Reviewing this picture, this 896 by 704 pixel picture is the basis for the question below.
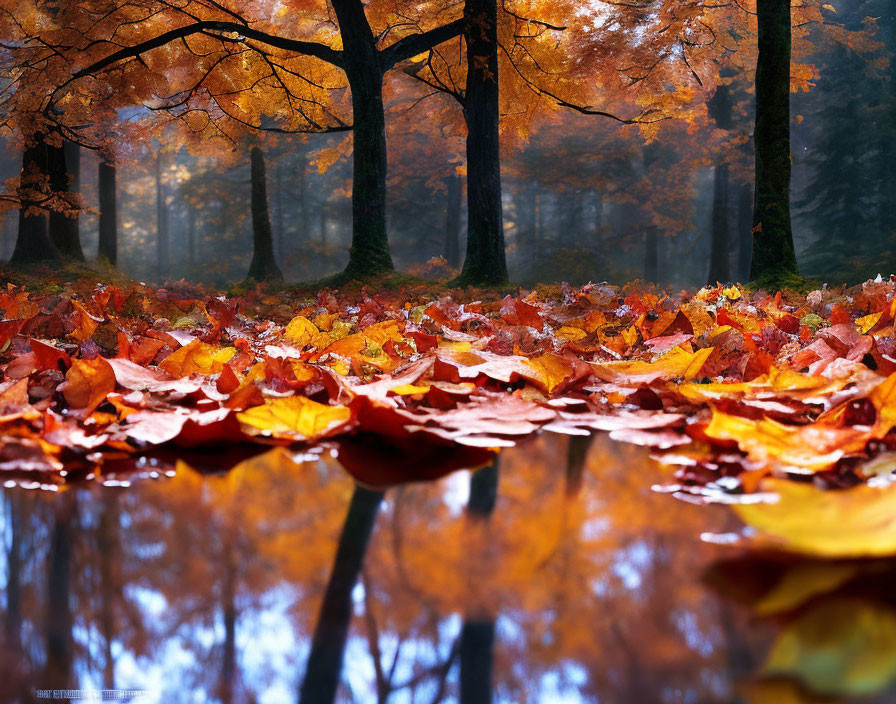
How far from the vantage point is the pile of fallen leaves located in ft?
3.04

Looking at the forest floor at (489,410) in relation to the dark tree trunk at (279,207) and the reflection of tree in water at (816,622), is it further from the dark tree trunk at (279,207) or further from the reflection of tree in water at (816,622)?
the dark tree trunk at (279,207)

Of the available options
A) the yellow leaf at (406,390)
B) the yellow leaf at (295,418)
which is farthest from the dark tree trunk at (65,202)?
the yellow leaf at (295,418)

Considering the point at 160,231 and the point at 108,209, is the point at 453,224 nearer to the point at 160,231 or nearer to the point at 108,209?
the point at 108,209

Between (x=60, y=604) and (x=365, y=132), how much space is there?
848 cm

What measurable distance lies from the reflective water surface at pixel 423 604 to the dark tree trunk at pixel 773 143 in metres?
6.59

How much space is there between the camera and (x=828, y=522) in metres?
0.58

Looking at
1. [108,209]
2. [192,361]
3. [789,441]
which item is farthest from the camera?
[108,209]

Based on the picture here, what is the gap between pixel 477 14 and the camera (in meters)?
7.80

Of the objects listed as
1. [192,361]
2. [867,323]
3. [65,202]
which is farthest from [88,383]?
[65,202]

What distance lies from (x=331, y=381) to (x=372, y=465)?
422 mm

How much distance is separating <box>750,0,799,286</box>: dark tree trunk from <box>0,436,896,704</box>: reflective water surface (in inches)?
259

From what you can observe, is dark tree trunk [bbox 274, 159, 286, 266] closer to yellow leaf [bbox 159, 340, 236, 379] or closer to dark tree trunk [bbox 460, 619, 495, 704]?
yellow leaf [bbox 159, 340, 236, 379]

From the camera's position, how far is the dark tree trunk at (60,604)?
0.42 meters

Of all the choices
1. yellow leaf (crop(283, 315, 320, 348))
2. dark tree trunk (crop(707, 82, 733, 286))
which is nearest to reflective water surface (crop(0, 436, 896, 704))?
yellow leaf (crop(283, 315, 320, 348))
